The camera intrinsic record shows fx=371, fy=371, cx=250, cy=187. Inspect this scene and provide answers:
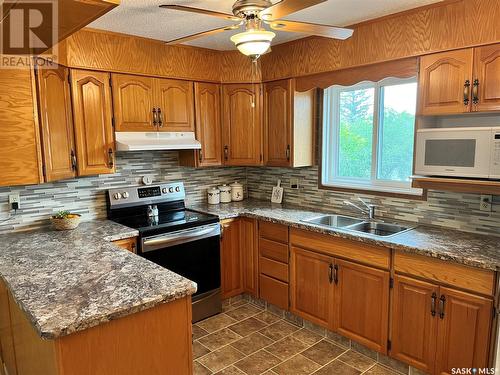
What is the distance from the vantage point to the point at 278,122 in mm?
3445

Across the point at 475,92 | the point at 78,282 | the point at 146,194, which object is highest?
the point at 475,92

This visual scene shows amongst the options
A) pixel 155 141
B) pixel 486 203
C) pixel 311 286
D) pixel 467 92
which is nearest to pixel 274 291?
pixel 311 286

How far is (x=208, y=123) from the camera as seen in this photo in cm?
354

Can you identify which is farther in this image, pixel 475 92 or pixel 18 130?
pixel 18 130

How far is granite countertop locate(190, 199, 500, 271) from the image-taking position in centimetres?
204

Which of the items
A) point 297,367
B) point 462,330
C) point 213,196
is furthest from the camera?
point 213,196

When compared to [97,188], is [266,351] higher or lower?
lower

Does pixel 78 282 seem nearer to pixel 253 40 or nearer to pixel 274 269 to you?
pixel 253 40

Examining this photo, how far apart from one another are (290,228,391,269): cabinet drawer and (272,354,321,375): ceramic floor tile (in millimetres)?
764

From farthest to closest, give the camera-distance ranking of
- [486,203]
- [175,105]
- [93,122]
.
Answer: [175,105]
[93,122]
[486,203]

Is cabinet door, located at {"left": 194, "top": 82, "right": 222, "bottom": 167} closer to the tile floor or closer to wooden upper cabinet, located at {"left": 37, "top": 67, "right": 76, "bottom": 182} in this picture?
wooden upper cabinet, located at {"left": 37, "top": 67, "right": 76, "bottom": 182}

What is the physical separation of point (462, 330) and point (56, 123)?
290 centimetres

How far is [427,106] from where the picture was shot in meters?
2.41

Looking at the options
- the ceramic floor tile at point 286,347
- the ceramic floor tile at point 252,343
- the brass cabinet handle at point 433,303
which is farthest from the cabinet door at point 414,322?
the ceramic floor tile at point 252,343
